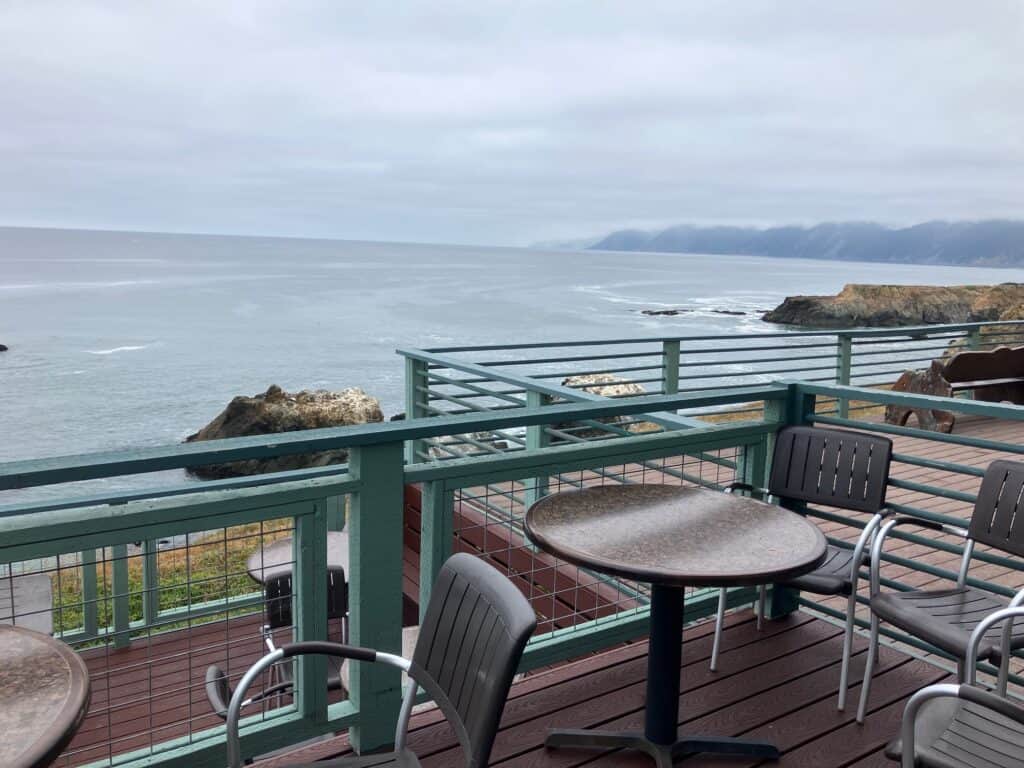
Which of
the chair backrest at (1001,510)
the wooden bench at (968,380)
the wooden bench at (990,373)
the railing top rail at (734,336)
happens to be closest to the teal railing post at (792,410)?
the chair backrest at (1001,510)

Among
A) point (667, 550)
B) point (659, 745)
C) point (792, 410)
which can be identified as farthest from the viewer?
point (792, 410)

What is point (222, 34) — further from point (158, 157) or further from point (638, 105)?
point (158, 157)

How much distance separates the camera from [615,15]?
194 ft

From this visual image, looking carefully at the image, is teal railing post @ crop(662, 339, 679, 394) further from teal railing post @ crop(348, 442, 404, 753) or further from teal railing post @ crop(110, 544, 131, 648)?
teal railing post @ crop(348, 442, 404, 753)

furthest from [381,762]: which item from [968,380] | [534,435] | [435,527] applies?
[968,380]

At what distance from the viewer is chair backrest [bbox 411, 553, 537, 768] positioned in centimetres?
136

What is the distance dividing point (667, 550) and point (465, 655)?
3.00 ft

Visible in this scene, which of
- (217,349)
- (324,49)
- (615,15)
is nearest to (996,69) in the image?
(615,15)

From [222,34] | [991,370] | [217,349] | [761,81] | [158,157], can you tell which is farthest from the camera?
[158,157]

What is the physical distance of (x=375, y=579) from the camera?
2.47 m

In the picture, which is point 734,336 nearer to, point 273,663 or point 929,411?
point 929,411

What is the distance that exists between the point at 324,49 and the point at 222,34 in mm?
9665

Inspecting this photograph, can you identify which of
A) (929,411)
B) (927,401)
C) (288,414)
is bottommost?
(288,414)

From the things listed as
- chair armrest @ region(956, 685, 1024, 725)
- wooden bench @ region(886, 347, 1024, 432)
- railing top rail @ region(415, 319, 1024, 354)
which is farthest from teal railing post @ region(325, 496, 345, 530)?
wooden bench @ region(886, 347, 1024, 432)
